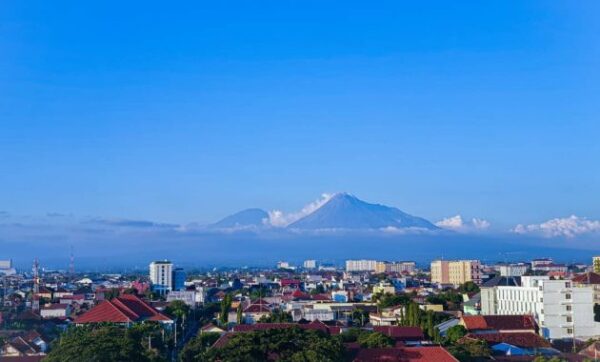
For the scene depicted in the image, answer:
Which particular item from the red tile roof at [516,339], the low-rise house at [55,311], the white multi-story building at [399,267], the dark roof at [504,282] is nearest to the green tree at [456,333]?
the red tile roof at [516,339]

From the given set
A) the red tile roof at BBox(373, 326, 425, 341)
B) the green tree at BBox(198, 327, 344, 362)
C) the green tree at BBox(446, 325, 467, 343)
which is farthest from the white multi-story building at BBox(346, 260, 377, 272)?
the green tree at BBox(198, 327, 344, 362)

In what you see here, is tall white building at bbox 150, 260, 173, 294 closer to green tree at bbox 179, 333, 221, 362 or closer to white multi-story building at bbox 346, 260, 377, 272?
green tree at bbox 179, 333, 221, 362

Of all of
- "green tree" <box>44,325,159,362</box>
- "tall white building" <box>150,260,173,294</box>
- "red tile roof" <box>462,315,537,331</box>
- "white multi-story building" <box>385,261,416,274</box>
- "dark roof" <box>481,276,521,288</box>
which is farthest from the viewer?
"white multi-story building" <box>385,261,416,274</box>

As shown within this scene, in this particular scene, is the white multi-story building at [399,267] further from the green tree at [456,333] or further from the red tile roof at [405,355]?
the red tile roof at [405,355]

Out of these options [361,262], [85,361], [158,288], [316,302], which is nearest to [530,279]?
[316,302]

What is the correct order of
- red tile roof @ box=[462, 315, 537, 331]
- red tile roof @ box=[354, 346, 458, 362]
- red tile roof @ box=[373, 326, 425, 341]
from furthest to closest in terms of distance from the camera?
1. red tile roof @ box=[462, 315, 537, 331]
2. red tile roof @ box=[373, 326, 425, 341]
3. red tile roof @ box=[354, 346, 458, 362]

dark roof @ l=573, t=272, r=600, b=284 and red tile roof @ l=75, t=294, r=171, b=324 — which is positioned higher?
dark roof @ l=573, t=272, r=600, b=284
